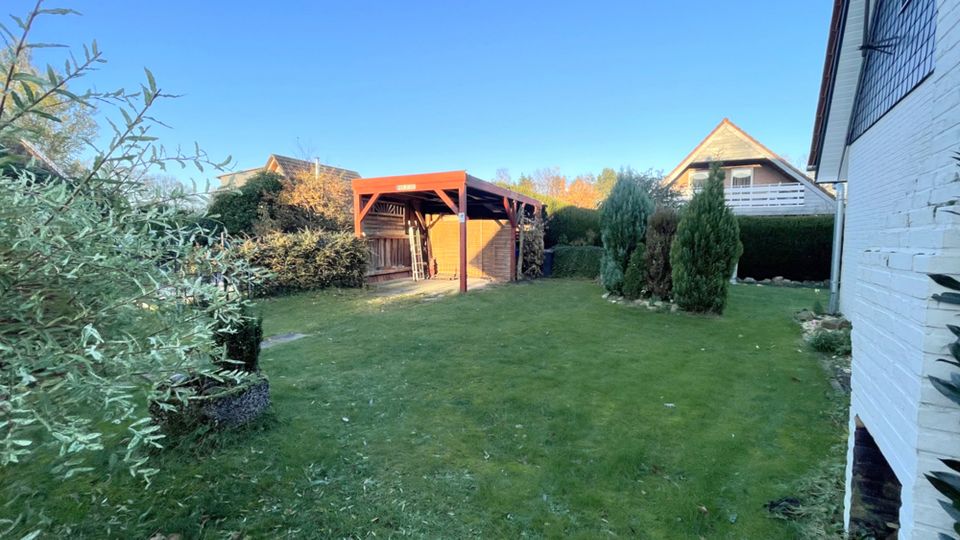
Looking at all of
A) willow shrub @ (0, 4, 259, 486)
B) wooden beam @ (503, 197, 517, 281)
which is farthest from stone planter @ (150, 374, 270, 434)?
wooden beam @ (503, 197, 517, 281)

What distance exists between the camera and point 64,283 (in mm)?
1348

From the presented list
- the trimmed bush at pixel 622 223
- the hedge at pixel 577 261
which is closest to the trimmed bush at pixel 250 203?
the hedge at pixel 577 261

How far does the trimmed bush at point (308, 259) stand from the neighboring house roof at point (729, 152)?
13699 mm

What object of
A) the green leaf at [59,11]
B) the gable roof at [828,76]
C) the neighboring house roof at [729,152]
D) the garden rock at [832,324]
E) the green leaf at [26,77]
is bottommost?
the garden rock at [832,324]

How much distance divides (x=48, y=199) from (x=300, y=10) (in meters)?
9.43

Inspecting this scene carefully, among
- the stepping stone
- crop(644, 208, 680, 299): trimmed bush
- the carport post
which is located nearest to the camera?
the stepping stone

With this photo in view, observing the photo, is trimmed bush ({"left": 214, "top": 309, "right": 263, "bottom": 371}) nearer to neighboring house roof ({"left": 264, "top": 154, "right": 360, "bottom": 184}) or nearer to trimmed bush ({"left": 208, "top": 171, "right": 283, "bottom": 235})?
trimmed bush ({"left": 208, "top": 171, "right": 283, "bottom": 235})

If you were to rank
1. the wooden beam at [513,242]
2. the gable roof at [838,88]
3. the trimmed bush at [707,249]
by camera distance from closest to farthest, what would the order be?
the gable roof at [838,88]
the trimmed bush at [707,249]
the wooden beam at [513,242]

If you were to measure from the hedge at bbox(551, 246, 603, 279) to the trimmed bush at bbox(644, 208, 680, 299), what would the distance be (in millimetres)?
4861

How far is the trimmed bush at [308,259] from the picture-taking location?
862 centimetres

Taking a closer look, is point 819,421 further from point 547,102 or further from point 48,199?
point 547,102

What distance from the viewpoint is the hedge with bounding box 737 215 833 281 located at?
1223 centimetres

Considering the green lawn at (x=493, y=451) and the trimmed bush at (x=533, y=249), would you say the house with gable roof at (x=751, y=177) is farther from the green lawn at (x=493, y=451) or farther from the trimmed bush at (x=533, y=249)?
the green lawn at (x=493, y=451)

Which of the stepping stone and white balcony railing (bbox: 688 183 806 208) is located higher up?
white balcony railing (bbox: 688 183 806 208)
